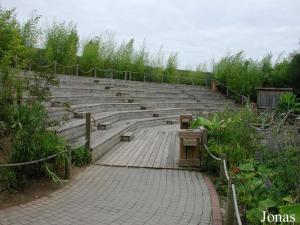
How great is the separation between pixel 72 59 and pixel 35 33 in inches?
199

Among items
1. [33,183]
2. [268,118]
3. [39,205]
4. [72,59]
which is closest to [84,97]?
[72,59]

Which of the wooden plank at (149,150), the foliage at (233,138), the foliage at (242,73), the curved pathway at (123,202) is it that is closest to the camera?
the curved pathway at (123,202)

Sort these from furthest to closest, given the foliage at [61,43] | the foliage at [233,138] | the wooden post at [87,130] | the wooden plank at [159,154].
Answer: the foliage at [61,43] → the wooden plank at [159,154] → the wooden post at [87,130] → the foliage at [233,138]

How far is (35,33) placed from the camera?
1452 centimetres

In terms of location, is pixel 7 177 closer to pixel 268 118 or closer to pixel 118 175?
pixel 118 175

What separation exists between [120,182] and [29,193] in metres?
1.66

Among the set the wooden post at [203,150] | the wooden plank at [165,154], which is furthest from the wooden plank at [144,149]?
the wooden post at [203,150]

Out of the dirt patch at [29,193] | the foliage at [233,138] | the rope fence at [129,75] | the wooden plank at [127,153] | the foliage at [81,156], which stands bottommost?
the wooden plank at [127,153]

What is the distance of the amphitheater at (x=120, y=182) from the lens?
5.37 metres

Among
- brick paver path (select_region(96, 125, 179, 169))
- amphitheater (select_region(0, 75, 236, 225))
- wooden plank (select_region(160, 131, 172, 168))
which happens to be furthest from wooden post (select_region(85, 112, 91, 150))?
wooden plank (select_region(160, 131, 172, 168))

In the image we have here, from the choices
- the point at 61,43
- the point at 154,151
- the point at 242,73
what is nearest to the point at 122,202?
the point at 154,151

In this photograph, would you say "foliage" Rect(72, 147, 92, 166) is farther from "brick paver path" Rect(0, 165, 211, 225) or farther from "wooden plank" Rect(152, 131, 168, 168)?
"wooden plank" Rect(152, 131, 168, 168)

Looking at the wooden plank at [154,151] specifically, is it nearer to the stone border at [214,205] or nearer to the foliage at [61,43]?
the stone border at [214,205]

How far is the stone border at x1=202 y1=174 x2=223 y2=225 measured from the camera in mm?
5387
